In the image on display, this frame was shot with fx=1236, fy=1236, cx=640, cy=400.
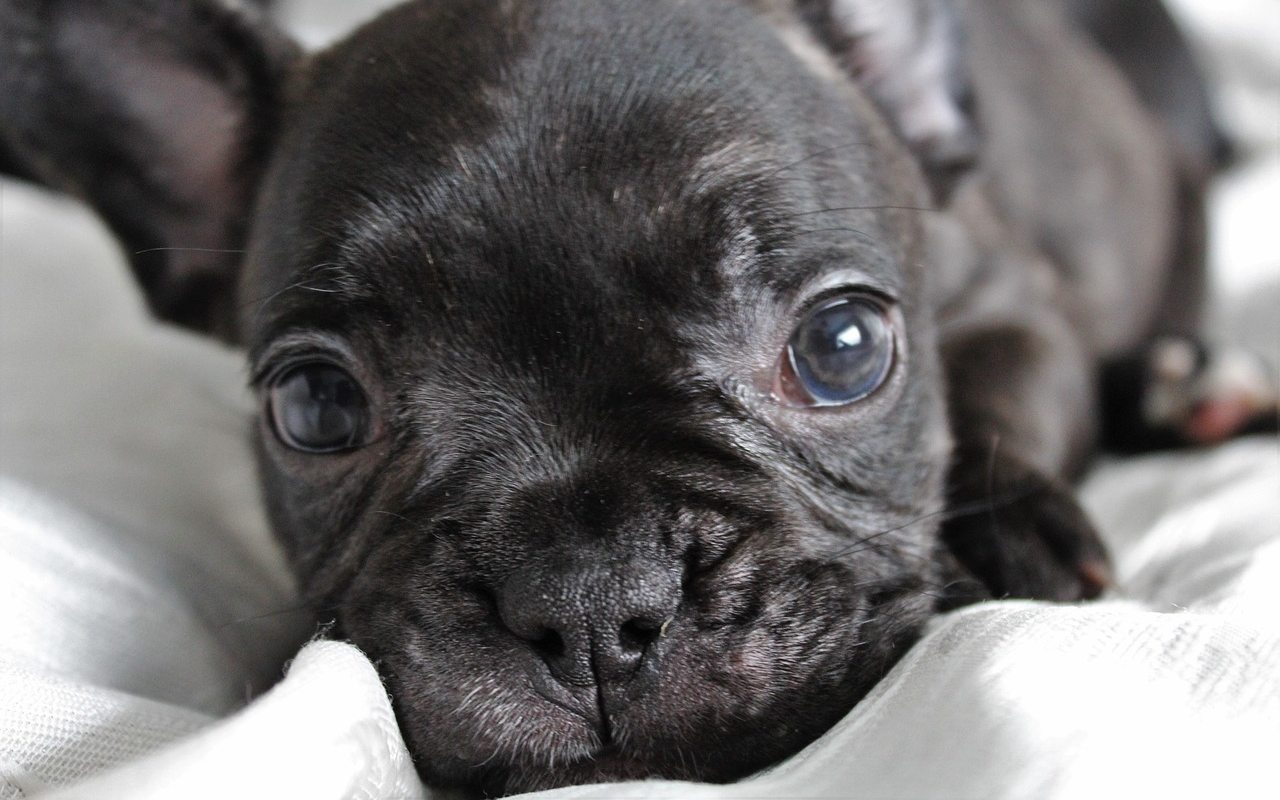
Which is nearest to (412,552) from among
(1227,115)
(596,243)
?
(596,243)

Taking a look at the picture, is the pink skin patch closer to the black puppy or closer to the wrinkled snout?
the black puppy

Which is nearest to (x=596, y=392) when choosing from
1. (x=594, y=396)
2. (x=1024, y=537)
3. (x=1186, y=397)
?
(x=594, y=396)

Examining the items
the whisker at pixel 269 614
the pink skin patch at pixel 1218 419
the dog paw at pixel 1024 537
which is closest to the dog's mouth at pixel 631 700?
the whisker at pixel 269 614

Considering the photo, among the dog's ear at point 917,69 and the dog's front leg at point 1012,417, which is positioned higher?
the dog's ear at point 917,69

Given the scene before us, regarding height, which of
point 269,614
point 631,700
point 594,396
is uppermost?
point 594,396

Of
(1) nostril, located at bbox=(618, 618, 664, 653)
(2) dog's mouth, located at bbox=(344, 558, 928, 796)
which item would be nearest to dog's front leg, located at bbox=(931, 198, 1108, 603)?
(2) dog's mouth, located at bbox=(344, 558, 928, 796)

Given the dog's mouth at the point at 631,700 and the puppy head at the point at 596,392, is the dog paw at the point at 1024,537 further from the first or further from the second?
the dog's mouth at the point at 631,700

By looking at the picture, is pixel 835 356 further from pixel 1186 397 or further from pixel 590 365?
pixel 1186 397
